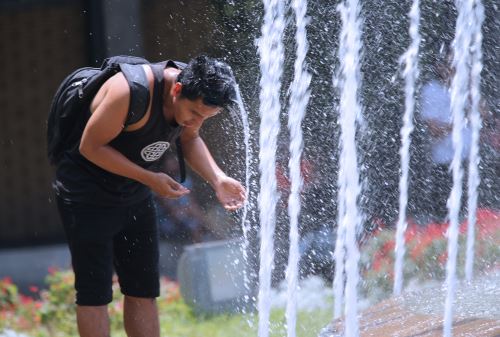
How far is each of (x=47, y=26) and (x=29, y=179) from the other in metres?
1.06

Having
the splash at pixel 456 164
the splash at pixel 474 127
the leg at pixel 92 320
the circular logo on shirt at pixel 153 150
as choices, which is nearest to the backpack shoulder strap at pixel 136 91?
the circular logo on shirt at pixel 153 150

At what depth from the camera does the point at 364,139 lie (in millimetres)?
4738

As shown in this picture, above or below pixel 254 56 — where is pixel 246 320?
below

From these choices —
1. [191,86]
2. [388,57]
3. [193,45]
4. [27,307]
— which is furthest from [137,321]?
[193,45]

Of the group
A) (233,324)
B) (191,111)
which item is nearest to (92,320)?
(191,111)

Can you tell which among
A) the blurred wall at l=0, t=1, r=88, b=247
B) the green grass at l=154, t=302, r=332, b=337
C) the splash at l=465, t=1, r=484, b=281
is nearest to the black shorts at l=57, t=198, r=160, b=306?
the green grass at l=154, t=302, r=332, b=337

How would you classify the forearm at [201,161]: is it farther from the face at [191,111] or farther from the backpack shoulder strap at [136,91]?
the backpack shoulder strap at [136,91]

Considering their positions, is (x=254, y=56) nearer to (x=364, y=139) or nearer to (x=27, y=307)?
(x=364, y=139)

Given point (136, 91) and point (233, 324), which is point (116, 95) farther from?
point (233, 324)

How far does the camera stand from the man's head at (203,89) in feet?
8.11

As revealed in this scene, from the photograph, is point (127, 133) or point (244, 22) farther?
point (244, 22)

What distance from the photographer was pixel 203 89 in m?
2.46

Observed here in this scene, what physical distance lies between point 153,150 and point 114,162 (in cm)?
17

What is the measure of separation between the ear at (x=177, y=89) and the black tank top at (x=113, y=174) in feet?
0.18
